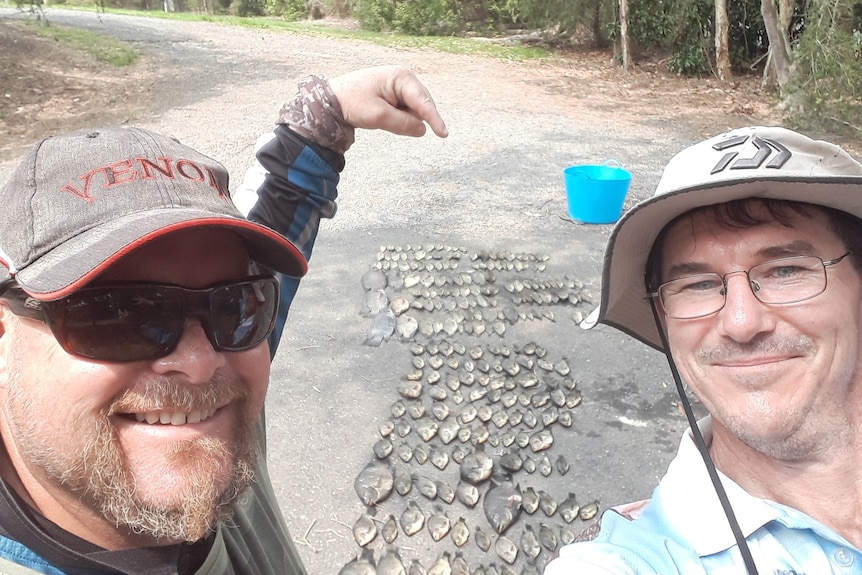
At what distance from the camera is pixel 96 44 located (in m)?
14.6

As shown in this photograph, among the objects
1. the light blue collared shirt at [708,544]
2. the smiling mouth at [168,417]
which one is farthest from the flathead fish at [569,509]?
the smiling mouth at [168,417]

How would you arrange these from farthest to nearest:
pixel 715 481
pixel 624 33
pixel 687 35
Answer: pixel 687 35
pixel 624 33
pixel 715 481

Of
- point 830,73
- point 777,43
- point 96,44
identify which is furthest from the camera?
point 96,44

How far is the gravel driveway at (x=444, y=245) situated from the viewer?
327 cm

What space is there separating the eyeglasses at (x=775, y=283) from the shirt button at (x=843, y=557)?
0.54 m

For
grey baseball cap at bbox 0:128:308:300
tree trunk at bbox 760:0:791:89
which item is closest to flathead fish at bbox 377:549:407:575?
grey baseball cap at bbox 0:128:308:300

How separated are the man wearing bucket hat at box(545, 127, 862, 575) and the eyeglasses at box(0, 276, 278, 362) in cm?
85

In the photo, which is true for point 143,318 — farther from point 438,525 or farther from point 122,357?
point 438,525

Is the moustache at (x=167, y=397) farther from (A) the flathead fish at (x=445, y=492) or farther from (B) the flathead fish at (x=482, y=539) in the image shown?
(A) the flathead fish at (x=445, y=492)

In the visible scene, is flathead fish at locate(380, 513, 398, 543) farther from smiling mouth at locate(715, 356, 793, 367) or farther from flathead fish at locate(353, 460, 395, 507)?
smiling mouth at locate(715, 356, 793, 367)

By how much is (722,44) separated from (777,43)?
2.00m

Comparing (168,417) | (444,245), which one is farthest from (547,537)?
(444,245)

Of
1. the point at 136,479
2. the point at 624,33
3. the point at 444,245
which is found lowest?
the point at 444,245

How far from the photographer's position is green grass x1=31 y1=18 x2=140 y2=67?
1336cm
